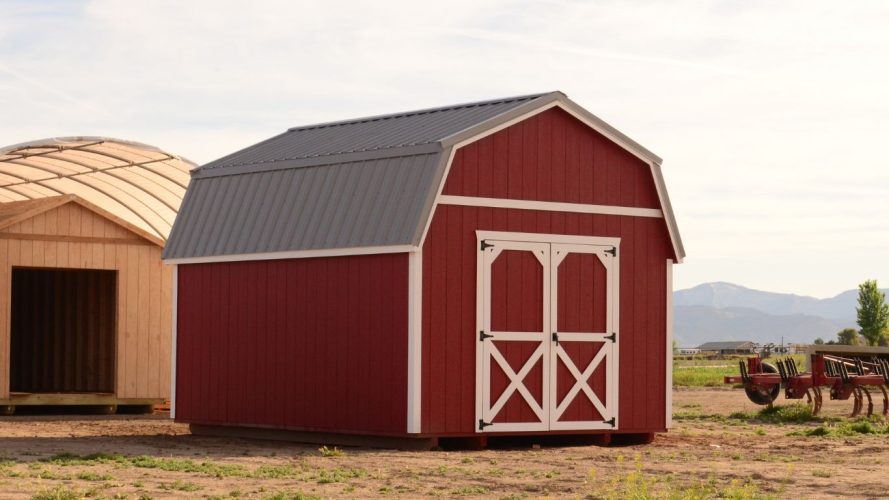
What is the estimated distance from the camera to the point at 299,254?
21781mm

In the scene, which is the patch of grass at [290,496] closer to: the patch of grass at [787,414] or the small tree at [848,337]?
the patch of grass at [787,414]

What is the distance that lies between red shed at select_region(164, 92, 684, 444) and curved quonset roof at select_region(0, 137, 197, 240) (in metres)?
7.24

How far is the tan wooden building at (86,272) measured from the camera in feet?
92.5

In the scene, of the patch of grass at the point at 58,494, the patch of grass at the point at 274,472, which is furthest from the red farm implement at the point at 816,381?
the patch of grass at the point at 58,494

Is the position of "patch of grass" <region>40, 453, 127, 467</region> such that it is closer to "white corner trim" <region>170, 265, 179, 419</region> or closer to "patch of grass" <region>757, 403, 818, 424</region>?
"white corner trim" <region>170, 265, 179, 419</region>

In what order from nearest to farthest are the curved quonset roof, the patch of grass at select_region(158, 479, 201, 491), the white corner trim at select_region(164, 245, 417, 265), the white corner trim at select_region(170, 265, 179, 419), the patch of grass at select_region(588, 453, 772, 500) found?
1. the patch of grass at select_region(588, 453, 772, 500)
2. the patch of grass at select_region(158, 479, 201, 491)
3. the white corner trim at select_region(164, 245, 417, 265)
4. the white corner trim at select_region(170, 265, 179, 419)
5. the curved quonset roof

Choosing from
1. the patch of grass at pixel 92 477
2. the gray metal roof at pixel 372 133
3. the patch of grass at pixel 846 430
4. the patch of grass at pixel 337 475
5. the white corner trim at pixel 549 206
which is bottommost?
the patch of grass at pixel 846 430

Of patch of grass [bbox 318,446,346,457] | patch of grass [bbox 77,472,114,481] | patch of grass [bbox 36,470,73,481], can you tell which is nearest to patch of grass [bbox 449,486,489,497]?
patch of grass [bbox 77,472,114,481]

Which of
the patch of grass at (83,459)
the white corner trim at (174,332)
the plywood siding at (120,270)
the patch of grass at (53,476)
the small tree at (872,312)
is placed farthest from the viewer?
the small tree at (872,312)

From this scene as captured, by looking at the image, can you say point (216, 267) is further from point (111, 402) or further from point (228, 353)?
point (111, 402)

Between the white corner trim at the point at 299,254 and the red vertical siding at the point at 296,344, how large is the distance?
0.12 meters

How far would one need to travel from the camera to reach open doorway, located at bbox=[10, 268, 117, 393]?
3186 cm

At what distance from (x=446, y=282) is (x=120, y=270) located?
10.6 metres

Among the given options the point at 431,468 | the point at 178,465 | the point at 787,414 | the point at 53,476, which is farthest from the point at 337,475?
the point at 787,414
